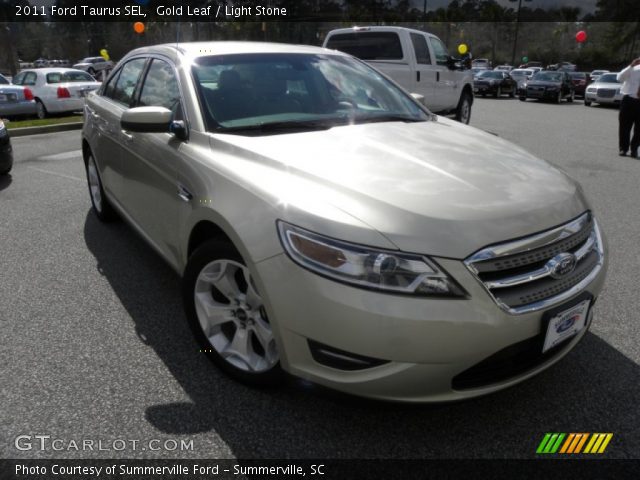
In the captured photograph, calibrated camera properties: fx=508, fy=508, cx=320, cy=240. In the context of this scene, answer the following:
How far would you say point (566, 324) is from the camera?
6.88 feet

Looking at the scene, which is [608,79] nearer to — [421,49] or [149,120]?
[421,49]

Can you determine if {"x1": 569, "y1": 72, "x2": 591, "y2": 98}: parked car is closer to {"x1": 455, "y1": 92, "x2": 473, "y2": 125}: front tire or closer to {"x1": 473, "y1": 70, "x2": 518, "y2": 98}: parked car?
{"x1": 473, "y1": 70, "x2": 518, "y2": 98}: parked car

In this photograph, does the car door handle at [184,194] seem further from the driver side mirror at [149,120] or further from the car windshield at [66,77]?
the car windshield at [66,77]

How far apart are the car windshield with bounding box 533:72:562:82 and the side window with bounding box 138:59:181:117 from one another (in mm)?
23801

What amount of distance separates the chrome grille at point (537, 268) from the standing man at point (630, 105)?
7.62 metres

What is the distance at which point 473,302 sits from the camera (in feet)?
6.05

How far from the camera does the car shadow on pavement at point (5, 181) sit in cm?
649

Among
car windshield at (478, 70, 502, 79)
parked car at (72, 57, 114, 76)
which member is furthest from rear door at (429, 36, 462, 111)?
parked car at (72, 57, 114, 76)

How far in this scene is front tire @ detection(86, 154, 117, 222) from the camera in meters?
4.69

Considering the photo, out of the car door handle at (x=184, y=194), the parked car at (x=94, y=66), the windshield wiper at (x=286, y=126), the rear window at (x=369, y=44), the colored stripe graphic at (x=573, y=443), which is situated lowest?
the colored stripe graphic at (x=573, y=443)

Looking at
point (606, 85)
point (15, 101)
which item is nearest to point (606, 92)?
point (606, 85)

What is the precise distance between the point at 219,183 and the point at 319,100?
3.63 feet

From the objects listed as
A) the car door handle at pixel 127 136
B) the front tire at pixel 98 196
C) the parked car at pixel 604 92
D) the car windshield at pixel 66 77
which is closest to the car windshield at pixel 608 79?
the parked car at pixel 604 92

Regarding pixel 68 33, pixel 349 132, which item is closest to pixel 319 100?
pixel 349 132
